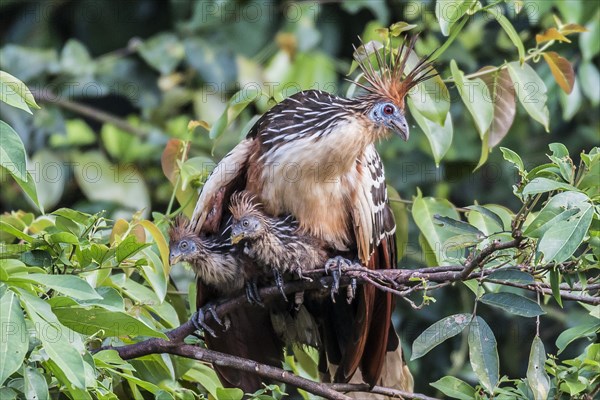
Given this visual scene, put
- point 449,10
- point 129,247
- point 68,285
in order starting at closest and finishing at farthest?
point 68,285 < point 129,247 < point 449,10

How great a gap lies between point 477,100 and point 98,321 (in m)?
1.56

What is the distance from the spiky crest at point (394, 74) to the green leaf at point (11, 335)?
1.68 meters

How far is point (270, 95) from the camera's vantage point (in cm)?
373

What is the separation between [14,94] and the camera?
240 centimetres

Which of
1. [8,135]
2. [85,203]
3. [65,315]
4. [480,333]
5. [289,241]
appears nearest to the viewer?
[8,135]

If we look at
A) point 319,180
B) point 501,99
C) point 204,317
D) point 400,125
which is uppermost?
point 501,99

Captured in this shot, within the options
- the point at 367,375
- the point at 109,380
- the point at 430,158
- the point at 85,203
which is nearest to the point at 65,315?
the point at 109,380

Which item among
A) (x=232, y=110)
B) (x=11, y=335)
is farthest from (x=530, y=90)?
(x=11, y=335)

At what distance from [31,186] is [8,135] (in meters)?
0.18

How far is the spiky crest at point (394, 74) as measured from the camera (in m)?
3.47

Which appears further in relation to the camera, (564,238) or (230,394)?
(230,394)

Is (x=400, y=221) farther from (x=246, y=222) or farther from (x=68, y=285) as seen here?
(x=68, y=285)

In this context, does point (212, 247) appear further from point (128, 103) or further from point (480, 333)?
point (128, 103)

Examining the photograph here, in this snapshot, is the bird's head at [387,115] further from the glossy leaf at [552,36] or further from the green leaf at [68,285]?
the green leaf at [68,285]
